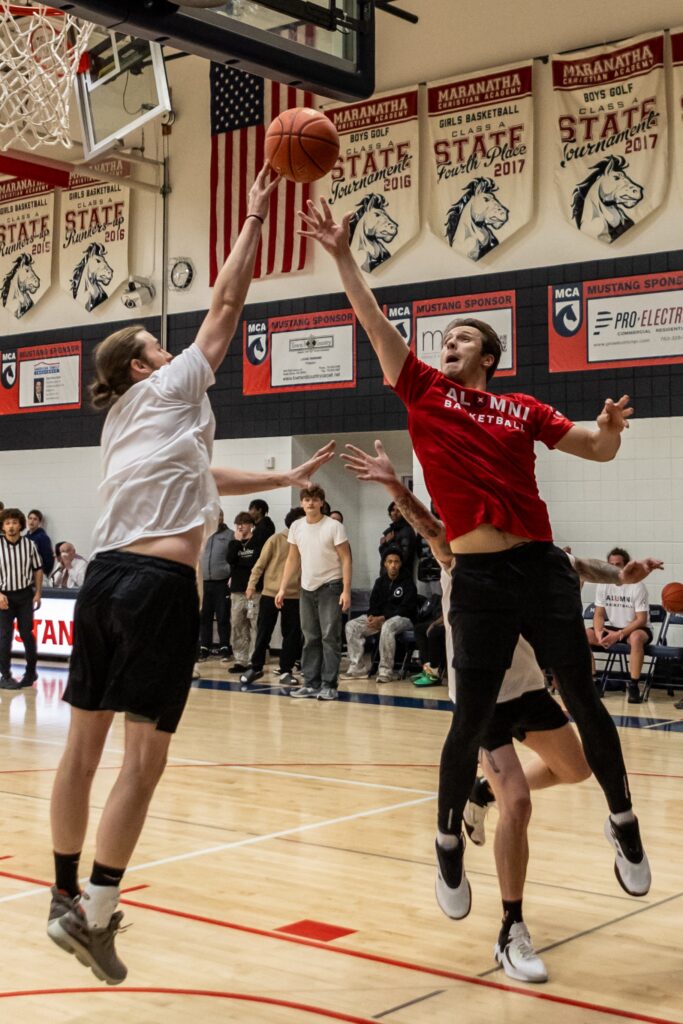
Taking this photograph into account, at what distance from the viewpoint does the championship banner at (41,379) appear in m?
18.6

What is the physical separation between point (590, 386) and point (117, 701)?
1119 cm

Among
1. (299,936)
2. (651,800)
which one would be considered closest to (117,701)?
(299,936)

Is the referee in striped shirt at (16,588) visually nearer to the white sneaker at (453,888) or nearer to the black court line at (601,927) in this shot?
the black court line at (601,927)

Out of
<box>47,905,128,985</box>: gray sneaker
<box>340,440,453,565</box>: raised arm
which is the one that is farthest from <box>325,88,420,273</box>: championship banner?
<box>47,905,128,985</box>: gray sneaker

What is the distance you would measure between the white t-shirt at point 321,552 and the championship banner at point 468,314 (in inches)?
128

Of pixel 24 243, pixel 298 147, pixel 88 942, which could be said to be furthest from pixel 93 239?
pixel 88 942

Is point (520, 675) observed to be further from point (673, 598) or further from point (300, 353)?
point (300, 353)

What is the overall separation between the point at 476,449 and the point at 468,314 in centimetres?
1097

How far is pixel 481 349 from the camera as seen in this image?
4.44 metres

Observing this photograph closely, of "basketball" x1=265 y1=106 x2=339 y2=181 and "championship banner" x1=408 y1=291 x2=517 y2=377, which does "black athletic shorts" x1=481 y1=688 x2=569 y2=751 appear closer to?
"basketball" x1=265 y1=106 x2=339 y2=181

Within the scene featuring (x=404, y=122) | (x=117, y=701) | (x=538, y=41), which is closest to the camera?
(x=117, y=701)

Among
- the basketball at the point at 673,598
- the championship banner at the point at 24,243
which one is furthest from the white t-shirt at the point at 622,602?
the championship banner at the point at 24,243

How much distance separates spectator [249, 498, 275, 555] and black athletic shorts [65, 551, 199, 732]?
1094 centimetres

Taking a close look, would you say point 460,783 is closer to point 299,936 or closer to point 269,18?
point 299,936
